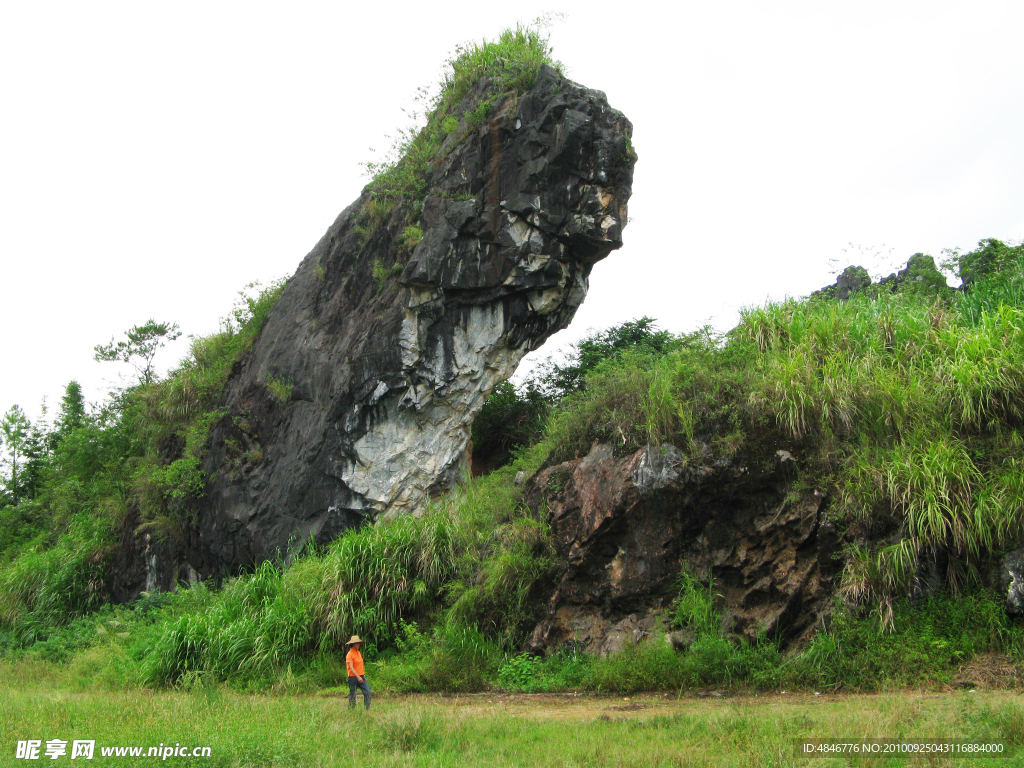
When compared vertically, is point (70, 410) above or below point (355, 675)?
above

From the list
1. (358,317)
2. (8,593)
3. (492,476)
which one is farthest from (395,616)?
(8,593)

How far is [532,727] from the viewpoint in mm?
6840

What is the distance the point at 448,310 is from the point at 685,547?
652cm

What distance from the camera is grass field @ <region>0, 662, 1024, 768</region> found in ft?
18.1

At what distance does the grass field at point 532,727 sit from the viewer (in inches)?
217

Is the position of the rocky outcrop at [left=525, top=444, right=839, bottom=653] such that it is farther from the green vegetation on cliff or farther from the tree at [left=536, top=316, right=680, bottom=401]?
the tree at [left=536, top=316, right=680, bottom=401]

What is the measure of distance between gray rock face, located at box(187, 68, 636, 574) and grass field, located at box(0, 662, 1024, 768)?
211 inches

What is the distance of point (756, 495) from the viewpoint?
29.8 ft

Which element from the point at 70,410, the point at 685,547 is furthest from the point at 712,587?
the point at 70,410

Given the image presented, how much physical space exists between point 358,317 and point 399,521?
4697 mm

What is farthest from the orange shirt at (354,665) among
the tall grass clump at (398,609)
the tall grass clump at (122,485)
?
the tall grass clump at (122,485)

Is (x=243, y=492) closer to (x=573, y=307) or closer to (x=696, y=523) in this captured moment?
(x=573, y=307)

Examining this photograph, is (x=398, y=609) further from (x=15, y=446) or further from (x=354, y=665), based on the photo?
(x=15, y=446)

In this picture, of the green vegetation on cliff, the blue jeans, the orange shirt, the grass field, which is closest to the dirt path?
the grass field
